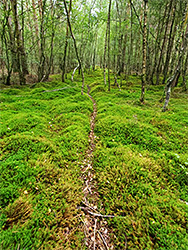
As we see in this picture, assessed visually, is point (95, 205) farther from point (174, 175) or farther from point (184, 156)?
point (184, 156)

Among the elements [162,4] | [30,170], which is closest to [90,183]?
[30,170]

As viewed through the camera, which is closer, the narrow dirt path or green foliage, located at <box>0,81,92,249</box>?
green foliage, located at <box>0,81,92,249</box>

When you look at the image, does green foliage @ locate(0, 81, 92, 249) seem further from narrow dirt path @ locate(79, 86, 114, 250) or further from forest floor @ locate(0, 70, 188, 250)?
narrow dirt path @ locate(79, 86, 114, 250)

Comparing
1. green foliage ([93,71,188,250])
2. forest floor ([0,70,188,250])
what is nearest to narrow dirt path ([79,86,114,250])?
forest floor ([0,70,188,250])

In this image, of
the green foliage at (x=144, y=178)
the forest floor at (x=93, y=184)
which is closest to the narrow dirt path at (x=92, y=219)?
the forest floor at (x=93, y=184)

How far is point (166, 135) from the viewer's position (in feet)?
19.7

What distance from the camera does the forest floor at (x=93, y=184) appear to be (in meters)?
2.62

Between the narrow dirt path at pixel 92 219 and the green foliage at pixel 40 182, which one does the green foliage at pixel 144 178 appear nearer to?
the narrow dirt path at pixel 92 219

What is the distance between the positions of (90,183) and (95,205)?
0.74 meters

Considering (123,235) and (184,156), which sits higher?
(184,156)

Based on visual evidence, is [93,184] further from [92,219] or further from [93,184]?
[92,219]

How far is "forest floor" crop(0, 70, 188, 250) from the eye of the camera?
8.59 ft

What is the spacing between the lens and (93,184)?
4070 mm

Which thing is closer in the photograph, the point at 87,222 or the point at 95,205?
the point at 87,222
